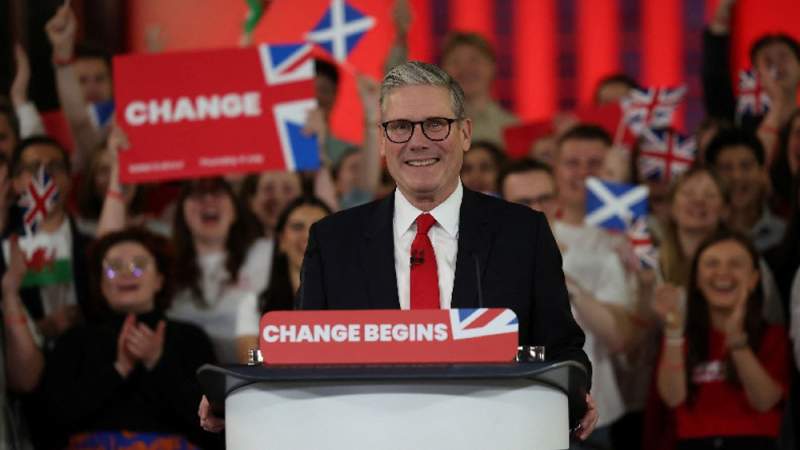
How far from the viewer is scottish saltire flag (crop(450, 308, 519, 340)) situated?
6.92 ft

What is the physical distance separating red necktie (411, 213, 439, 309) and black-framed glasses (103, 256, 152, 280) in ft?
7.49

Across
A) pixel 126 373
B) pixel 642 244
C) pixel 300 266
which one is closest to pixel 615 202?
pixel 642 244

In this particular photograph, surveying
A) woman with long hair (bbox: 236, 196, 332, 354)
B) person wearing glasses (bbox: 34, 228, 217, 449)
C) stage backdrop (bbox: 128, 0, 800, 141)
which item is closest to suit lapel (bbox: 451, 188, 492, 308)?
person wearing glasses (bbox: 34, 228, 217, 449)

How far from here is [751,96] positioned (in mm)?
5875

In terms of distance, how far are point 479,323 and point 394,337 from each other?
0.13 metres

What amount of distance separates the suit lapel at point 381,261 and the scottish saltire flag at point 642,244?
2.58m

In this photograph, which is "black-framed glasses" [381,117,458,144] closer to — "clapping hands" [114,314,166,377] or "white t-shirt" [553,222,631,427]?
"clapping hands" [114,314,166,377]

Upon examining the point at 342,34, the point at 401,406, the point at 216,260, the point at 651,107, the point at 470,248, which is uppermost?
the point at 342,34

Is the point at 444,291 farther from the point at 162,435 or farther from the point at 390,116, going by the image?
the point at 162,435

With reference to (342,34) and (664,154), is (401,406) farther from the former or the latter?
(664,154)

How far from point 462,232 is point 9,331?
7.78 feet

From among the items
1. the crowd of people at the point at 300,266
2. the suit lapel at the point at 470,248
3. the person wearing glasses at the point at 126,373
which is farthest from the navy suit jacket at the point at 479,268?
the person wearing glasses at the point at 126,373

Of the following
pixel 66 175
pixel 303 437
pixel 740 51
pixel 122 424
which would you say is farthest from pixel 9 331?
pixel 740 51

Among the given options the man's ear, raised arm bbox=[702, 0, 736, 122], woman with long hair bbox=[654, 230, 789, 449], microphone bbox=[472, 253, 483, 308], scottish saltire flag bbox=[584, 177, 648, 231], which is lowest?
woman with long hair bbox=[654, 230, 789, 449]
